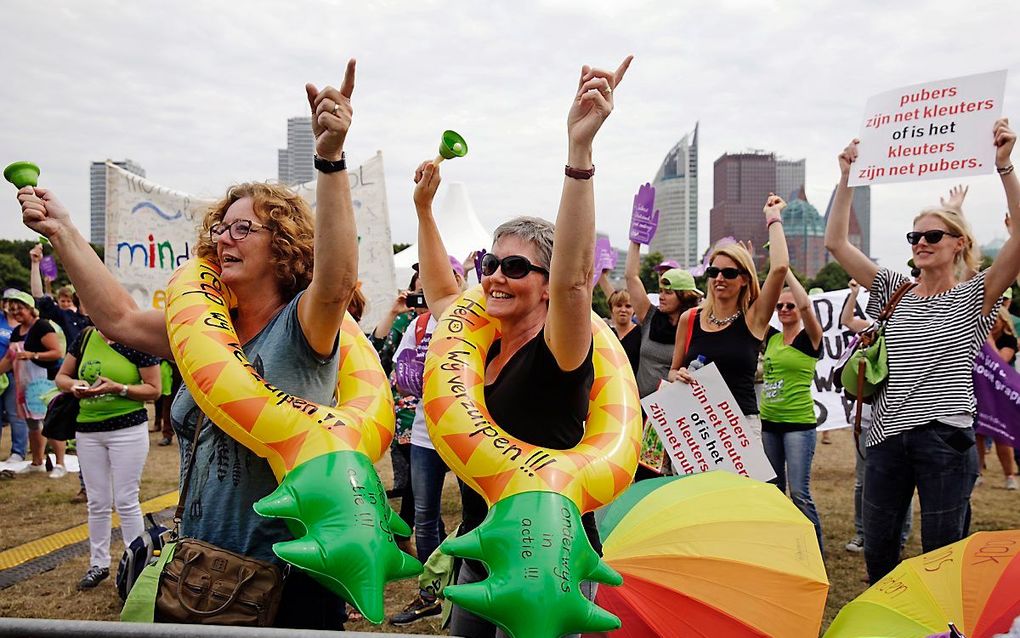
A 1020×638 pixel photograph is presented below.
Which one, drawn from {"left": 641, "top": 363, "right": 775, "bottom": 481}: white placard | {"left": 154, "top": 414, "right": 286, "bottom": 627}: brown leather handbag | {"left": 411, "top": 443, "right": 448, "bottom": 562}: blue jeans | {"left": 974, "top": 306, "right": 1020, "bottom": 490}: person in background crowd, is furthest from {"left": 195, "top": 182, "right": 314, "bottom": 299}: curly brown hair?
{"left": 974, "top": 306, "right": 1020, "bottom": 490}: person in background crowd

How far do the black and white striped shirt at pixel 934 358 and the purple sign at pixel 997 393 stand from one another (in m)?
1.14

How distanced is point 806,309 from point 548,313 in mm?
4092

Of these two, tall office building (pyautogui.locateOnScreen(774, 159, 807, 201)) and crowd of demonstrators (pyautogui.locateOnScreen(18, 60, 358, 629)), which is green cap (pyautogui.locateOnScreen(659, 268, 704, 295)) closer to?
crowd of demonstrators (pyautogui.locateOnScreen(18, 60, 358, 629))

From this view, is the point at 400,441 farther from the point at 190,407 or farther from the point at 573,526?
the point at 573,526

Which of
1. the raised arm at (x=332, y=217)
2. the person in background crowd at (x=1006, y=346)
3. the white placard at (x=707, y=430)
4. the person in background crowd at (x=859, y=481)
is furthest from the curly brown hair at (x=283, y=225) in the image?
the person in background crowd at (x=1006, y=346)

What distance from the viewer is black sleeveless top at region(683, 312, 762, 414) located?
472 cm

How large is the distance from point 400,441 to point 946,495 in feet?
11.0

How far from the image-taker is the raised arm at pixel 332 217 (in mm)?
1948

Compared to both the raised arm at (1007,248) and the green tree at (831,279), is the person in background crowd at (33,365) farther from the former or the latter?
the green tree at (831,279)

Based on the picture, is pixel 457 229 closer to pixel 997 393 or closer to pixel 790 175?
pixel 997 393

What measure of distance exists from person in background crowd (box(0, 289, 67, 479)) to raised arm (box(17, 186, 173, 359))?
7424mm

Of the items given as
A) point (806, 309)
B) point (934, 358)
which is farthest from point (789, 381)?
point (934, 358)

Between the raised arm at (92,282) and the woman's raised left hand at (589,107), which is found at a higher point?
the woman's raised left hand at (589,107)

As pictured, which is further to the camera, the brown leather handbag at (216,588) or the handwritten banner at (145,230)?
the handwritten banner at (145,230)
